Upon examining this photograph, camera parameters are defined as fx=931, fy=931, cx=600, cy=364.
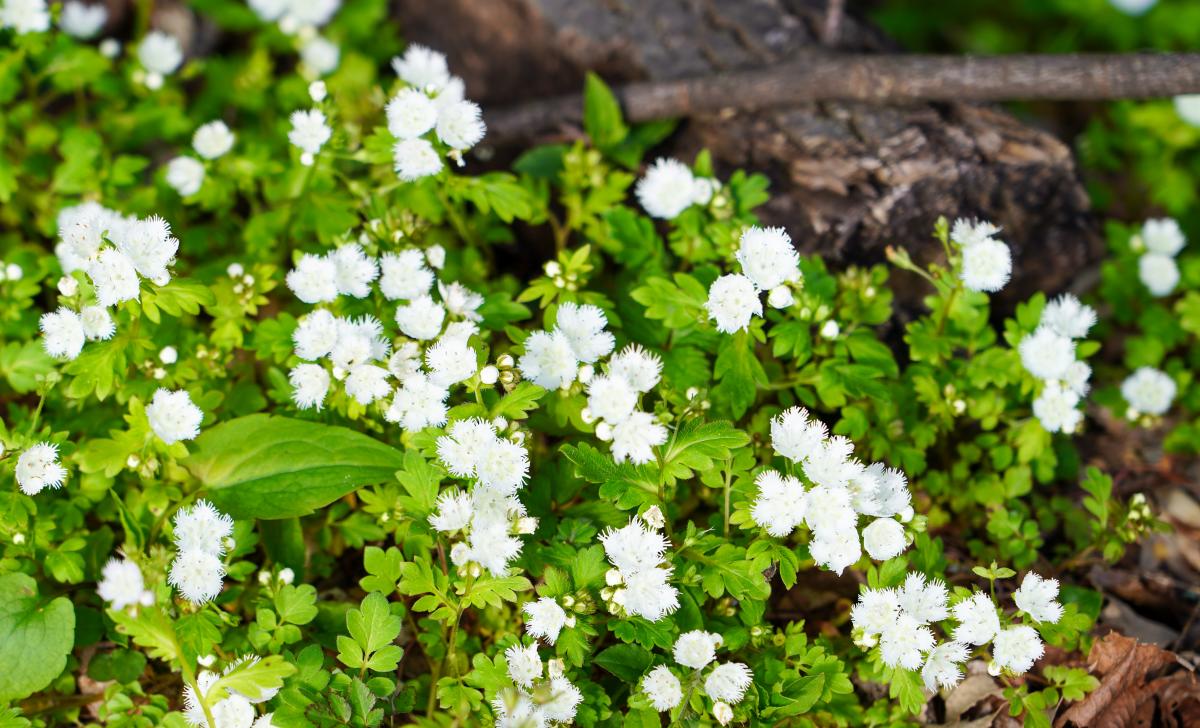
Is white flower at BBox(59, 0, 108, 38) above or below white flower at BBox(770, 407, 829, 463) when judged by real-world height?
above

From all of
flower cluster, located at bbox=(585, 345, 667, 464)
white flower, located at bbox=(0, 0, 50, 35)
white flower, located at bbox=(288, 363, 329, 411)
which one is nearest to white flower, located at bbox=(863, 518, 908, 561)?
flower cluster, located at bbox=(585, 345, 667, 464)

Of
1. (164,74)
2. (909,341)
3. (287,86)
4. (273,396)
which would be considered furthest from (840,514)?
(164,74)

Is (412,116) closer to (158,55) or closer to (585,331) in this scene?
(585,331)

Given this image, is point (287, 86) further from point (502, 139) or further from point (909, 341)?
point (909, 341)

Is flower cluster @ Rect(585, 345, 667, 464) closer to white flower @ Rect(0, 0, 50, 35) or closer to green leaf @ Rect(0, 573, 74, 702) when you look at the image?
green leaf @ Rect(0, 573, 74, 702)

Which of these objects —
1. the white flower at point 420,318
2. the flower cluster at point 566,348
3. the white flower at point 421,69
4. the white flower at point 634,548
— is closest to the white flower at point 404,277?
the white flower at point 420,318

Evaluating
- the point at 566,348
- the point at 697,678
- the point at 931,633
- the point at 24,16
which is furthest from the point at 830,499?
the point at 24,16

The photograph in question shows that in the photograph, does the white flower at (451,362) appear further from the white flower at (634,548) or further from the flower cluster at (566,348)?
the white flower at (634,548)
